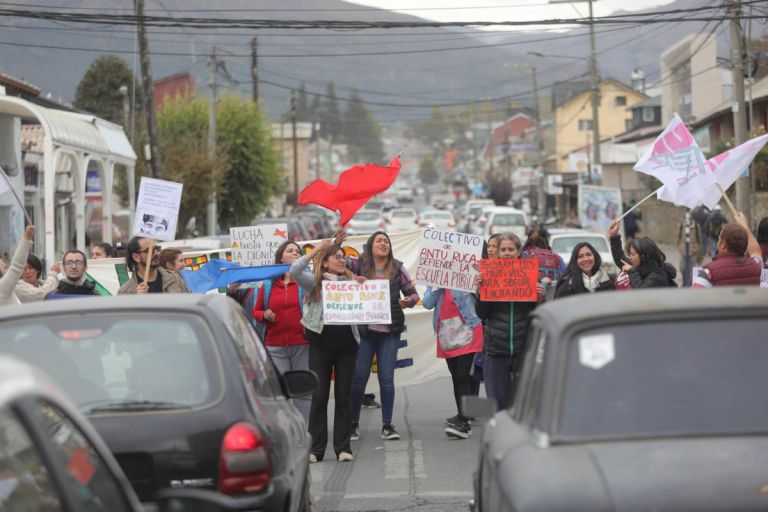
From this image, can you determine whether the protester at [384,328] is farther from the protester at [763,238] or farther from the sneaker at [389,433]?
the protester at [763,238]

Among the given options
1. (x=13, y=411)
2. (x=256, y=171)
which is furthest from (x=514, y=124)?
(x=13, y=411)

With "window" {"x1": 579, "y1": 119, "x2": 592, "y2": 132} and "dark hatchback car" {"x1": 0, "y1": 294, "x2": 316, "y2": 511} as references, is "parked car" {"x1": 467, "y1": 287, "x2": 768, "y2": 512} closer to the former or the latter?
"dark hatchback car" {"x1": 0, "y1": 294, "x2": 316, "y2": 511}

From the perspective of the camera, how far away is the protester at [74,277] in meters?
11.3

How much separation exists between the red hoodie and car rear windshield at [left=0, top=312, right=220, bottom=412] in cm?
484

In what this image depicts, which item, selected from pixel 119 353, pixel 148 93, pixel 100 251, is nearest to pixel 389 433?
pixel 100 251

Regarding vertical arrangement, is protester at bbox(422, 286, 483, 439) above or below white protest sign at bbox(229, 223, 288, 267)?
below

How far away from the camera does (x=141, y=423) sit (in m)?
5.39

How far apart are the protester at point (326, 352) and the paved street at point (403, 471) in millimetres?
221

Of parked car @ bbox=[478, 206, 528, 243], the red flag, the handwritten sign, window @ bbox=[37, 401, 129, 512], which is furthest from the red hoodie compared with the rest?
parked car @ bbox=[478, 206, 528, 243]

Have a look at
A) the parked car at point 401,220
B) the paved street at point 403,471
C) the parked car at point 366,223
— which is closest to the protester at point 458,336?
the paved street at point 403,471

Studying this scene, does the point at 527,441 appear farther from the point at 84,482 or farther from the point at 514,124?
the point at 514,124

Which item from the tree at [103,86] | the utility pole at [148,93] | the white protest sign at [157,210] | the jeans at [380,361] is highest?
the tree at [103,86]

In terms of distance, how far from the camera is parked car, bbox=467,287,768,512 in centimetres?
436

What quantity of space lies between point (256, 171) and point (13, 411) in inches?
1900
